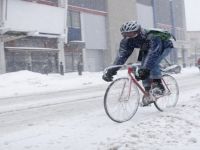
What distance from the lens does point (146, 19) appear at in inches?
2360

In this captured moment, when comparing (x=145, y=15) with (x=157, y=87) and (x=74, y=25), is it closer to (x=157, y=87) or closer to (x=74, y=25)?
(x=74, y=25)

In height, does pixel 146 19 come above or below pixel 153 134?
above

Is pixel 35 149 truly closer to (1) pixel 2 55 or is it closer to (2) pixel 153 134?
(2) pixel 153 134

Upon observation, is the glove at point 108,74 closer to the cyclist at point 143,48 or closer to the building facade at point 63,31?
the cyclist at point 143,48

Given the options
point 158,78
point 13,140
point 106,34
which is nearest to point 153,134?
point 13,140

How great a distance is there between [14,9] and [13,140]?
29.7m

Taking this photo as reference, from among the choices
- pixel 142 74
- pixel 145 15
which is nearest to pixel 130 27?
pixel 142 74

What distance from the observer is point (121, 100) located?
7531 millimetres

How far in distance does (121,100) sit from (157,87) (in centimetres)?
108

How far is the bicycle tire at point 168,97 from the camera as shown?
28.0ft

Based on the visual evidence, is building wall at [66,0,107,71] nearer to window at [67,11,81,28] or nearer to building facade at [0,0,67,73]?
window at [67,11,81,28]

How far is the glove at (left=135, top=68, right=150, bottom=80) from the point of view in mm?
7582

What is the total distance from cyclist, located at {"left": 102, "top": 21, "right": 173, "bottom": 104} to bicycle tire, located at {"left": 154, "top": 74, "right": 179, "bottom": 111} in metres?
0.69

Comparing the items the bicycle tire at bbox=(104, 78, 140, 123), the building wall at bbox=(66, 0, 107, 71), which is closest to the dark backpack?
the bicycle tire at bbox=(104, 78, 140, 123)
